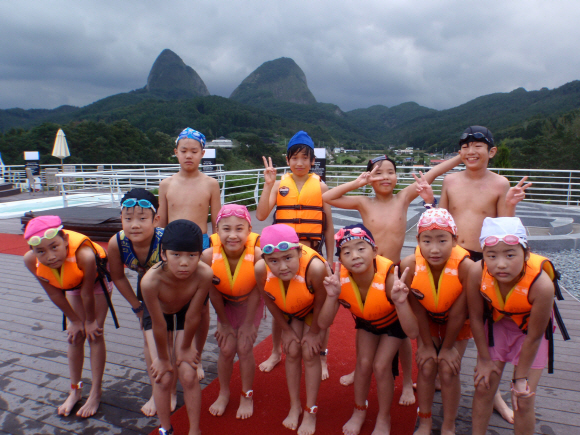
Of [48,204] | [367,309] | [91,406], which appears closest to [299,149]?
[367,309]

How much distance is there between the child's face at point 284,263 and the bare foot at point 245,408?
1.00 metres

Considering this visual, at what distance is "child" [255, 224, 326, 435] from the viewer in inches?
90.7

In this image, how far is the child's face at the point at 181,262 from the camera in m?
2.14

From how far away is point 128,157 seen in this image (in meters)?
40.7

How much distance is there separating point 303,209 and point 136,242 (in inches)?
56.7

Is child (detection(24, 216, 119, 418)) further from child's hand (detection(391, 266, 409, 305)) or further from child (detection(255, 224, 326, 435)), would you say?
child's hand (detection(391, 266, 409, 305))

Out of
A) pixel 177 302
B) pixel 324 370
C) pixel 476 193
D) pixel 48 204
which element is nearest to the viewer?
pixel 177 302

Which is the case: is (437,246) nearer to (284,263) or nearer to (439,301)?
(439,301)

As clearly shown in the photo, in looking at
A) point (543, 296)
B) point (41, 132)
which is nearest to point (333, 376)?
point (543, 296)

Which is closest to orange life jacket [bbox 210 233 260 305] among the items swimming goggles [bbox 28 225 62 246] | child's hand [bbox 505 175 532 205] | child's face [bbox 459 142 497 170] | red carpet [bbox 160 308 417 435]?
red carpet [bbox 160 308 417 435]

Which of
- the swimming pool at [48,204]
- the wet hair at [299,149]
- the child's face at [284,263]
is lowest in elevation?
the swimming pool at [48,204]

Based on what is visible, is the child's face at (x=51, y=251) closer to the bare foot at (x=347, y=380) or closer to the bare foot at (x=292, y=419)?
the bare foot at (x=292, y=419)

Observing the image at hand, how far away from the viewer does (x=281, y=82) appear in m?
154

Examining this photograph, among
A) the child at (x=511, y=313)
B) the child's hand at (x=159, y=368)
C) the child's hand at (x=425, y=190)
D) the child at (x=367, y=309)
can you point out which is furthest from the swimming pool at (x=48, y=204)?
the child at (x=511, y=313)
